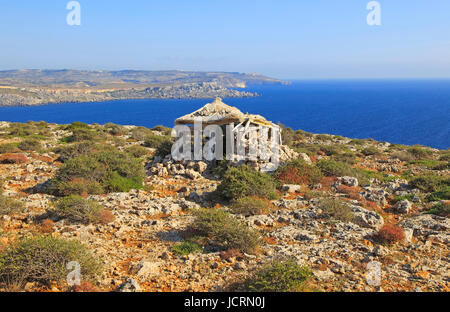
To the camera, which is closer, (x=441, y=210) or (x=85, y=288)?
(x=85, y=288)

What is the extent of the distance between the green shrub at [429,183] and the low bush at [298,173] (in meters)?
4.24

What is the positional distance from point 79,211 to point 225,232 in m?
4.41

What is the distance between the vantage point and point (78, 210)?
859 cm

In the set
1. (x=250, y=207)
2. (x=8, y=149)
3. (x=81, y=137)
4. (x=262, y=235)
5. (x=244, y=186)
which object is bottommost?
(x=262, y=235)

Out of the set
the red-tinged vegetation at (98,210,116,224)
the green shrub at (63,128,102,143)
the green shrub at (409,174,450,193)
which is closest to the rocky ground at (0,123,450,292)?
the red-tinged vegetation at (98,210,116,224)

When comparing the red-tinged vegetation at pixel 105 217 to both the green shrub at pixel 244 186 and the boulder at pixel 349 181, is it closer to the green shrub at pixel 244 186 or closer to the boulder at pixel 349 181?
the green shrub at pixel 244 186

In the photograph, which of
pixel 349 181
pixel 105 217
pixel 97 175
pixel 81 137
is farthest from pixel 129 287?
pixel 81 137

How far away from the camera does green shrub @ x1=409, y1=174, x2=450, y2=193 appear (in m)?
13.0

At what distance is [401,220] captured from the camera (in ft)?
32.5

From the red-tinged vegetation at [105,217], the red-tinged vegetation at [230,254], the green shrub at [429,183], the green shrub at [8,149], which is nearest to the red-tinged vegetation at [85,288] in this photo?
the red-tinged vegetation at [230,254]

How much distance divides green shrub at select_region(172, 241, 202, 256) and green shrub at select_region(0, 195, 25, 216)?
5304 millimetres

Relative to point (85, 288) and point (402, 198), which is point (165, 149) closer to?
point (85, 288)

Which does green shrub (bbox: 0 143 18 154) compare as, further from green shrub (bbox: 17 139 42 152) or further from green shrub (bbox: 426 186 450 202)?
green shrub (bbox: 426 186 450 202)
